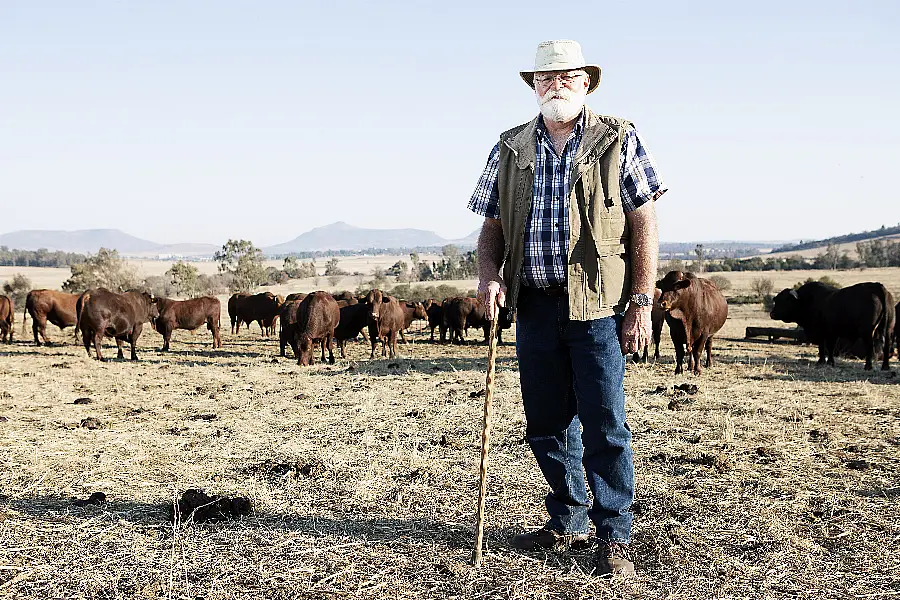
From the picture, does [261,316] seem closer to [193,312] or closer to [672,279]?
[193,312]

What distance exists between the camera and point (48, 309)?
2398cm

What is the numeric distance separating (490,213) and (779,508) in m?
3.13

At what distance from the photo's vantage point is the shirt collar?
172 inches

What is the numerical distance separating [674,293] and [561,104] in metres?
10.3

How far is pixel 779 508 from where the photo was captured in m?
5.45

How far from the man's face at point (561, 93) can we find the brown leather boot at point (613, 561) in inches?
100

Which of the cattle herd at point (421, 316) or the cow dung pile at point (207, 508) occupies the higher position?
the cattle herd at point (421, 316)

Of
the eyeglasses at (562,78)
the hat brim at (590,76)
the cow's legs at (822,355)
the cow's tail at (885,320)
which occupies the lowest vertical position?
the cow's legs at (822,355)

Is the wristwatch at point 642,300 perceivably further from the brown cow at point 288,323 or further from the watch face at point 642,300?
the brown cow at point 288,323

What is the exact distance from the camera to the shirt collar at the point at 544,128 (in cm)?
438

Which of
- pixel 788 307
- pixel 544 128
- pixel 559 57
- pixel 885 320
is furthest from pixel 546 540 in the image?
pixel 788 307

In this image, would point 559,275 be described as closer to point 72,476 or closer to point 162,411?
point 72,476

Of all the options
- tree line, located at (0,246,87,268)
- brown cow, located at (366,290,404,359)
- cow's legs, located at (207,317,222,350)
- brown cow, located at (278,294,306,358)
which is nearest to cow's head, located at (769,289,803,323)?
brown cow, located at (366,290,404,359)

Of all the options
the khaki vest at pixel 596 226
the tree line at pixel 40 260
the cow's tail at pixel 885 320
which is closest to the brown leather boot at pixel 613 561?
the khaki vest at pixel 596 226
